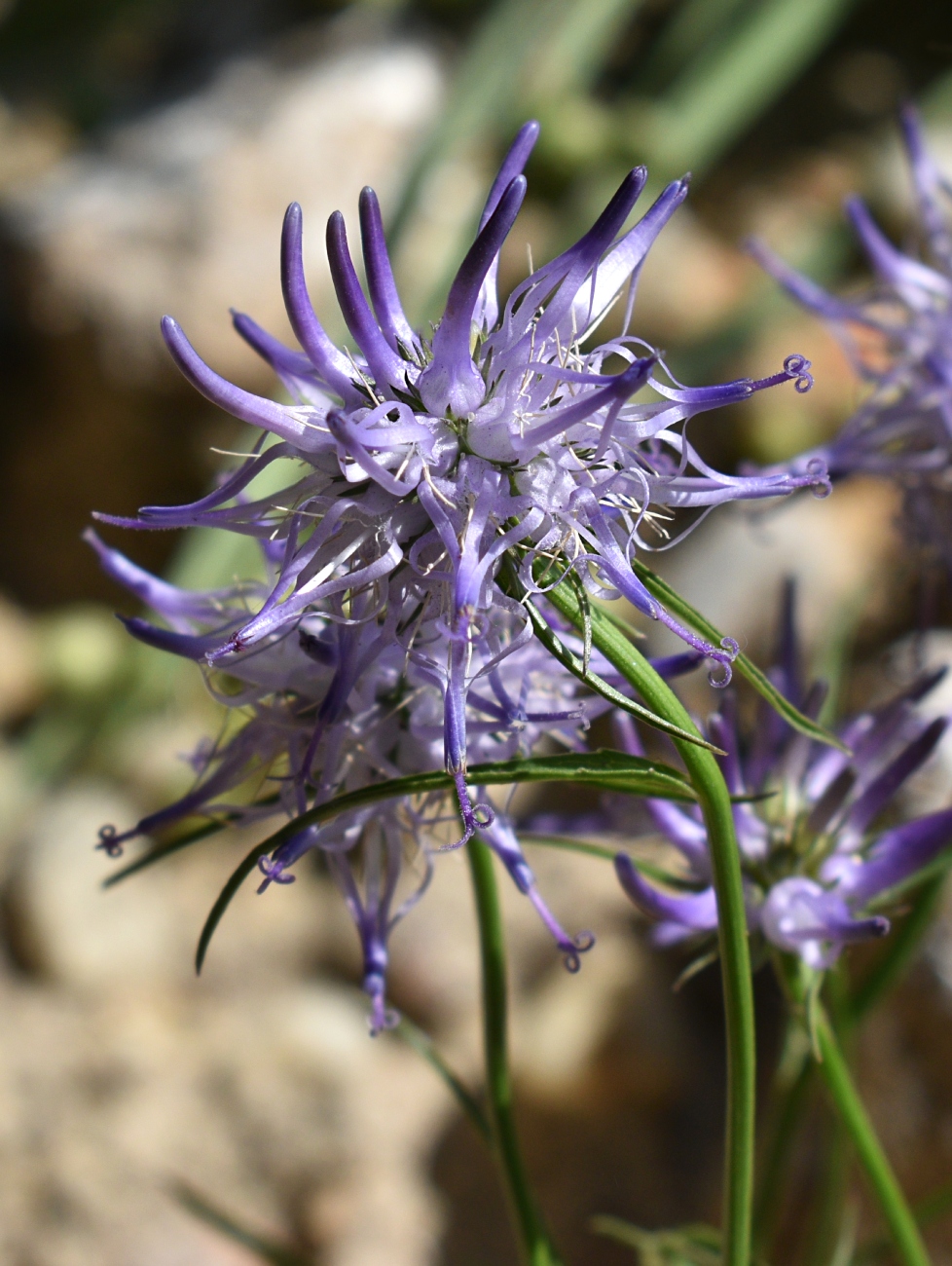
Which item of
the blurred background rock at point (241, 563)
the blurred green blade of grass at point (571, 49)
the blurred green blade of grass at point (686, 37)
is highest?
the blurred green blade of grass at point (686, 37)

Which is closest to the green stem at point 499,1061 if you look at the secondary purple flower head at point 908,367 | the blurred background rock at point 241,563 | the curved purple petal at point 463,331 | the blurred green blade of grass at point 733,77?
the curved purple petal at point 463,331

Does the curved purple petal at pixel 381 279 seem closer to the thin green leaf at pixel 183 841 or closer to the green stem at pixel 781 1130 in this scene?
the thin green leaf at pixel 183 841

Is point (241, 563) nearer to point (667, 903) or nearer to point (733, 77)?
point (733, 77)

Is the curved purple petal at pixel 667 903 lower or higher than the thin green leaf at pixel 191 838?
higher

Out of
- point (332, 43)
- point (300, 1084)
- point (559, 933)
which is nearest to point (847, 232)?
point (332, 43)

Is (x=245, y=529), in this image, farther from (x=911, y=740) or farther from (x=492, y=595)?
(x=911, y=740)

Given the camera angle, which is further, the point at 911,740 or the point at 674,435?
the point at 911,740
